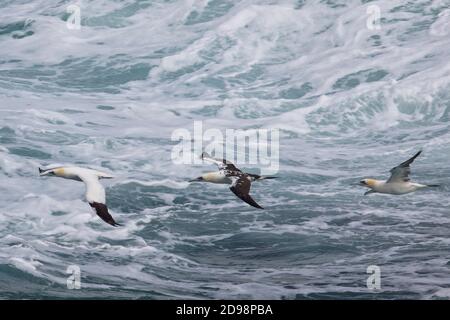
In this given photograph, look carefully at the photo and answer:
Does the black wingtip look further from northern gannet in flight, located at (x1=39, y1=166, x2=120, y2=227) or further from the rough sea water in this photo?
the rough sea water

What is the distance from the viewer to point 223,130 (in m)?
57.2

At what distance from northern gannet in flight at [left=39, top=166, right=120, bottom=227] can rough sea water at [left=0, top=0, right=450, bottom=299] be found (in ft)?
9.07

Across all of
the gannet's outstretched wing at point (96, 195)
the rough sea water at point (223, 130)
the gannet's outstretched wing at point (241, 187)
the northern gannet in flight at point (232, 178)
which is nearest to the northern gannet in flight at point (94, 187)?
the gannet's outstretched wing at point (96, 195)

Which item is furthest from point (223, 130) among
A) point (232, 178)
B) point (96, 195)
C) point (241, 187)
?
point (96, 195)

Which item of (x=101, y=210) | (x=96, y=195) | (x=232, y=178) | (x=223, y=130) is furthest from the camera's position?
(x=223, y=130)

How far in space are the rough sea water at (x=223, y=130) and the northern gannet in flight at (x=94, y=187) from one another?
277 cm

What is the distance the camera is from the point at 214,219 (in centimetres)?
4144

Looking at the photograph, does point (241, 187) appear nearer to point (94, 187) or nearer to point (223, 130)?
point (94, 187)

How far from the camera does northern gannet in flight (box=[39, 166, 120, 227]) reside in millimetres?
28908

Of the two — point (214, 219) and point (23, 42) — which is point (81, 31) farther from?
point (214, 219)

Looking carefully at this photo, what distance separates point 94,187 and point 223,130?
26064 millimetres

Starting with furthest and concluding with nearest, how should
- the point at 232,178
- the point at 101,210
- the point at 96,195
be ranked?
1. the point at 232,178
2. the point at 96,195
3. the point at 101,210

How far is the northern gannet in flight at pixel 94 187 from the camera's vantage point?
2891 cm
